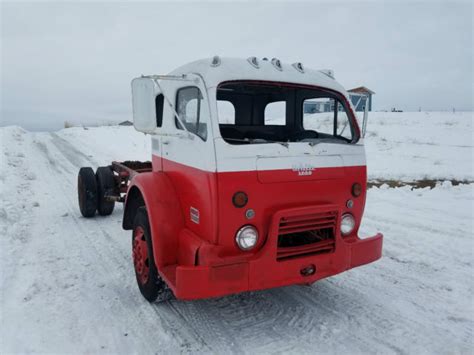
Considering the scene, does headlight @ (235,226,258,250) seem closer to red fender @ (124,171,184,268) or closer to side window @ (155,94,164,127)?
red fender @ (124,171,184,268)

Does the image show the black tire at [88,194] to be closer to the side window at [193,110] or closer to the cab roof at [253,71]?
the side window at [193,110]

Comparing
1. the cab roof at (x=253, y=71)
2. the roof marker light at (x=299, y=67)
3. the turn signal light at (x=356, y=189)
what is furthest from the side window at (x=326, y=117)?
the turn signal light at (x=356, y=189)

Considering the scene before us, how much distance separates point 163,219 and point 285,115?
208 centimetres

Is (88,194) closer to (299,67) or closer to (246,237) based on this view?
(246,237)

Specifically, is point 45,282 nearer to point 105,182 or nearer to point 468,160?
point 105,182

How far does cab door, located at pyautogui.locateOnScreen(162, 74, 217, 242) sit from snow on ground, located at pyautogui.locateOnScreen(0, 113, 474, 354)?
3.27ft

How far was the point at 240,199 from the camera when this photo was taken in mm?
3289

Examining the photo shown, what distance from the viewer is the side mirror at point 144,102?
138 inches

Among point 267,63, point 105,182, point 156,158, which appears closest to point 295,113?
point 267,63

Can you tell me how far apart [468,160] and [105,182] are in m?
13.0

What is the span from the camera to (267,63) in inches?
151

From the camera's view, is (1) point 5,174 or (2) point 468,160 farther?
(2) point 468,160

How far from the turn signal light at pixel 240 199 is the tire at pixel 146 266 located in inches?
46.8

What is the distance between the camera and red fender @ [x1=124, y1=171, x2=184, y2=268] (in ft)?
12.1
